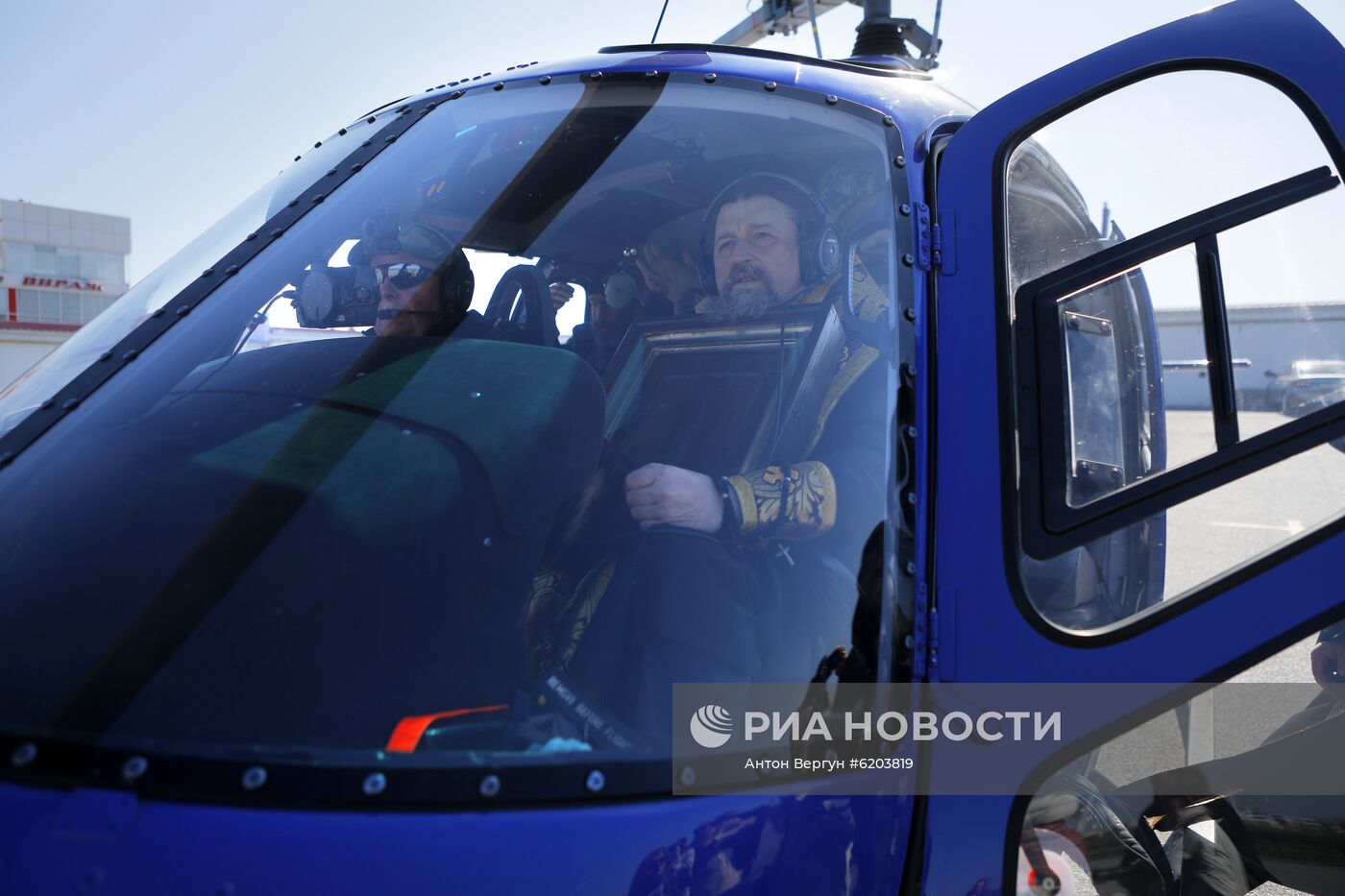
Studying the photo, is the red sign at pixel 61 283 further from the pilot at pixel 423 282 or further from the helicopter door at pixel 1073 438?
the helicopter door at pixel 1073 438

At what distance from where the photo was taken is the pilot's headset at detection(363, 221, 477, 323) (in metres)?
1.68

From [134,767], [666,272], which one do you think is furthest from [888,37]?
[134,767]

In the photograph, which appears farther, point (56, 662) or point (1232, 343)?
point (1232, 343)

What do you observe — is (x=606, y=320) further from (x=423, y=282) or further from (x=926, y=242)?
(x=926, y=242)

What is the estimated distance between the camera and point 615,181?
81.4 inches

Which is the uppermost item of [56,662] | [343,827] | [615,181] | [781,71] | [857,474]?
[781,71]

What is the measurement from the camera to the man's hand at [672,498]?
1.43 metres

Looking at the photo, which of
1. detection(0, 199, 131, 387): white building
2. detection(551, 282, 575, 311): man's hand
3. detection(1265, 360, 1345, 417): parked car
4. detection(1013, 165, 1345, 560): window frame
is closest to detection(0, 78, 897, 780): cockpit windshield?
detection(1013, 165, 1345, 560): window frame

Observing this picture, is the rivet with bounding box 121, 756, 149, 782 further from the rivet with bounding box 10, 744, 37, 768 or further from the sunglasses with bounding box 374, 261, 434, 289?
the sunglasses with bounding box 374, 261, 434, 289

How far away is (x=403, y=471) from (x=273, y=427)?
0.70 feet

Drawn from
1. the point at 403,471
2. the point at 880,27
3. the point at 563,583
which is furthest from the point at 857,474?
the point at 880,27

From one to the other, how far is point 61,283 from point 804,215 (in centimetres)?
3077

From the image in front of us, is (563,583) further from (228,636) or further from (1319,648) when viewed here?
(1319,648)

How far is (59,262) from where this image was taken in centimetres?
2952
